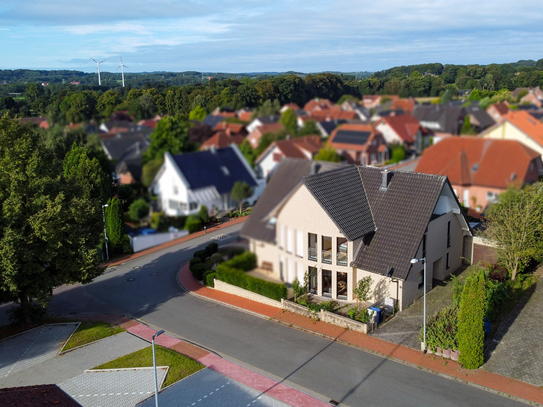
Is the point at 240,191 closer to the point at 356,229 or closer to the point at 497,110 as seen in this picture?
the point at 356,229

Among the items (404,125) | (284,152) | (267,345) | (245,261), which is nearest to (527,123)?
(404,125)

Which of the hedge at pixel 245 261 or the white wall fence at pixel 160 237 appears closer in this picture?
the white wall fence at pixel 160 237

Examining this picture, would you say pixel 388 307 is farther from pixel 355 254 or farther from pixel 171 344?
pixel 171 344

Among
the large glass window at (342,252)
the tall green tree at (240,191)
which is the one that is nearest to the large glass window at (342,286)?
the large glass window at (342,252)

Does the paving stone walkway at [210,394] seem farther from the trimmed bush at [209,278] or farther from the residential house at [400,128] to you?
the residential house at [400,128]

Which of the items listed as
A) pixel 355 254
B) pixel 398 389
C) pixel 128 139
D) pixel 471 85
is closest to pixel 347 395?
pixel 398 389

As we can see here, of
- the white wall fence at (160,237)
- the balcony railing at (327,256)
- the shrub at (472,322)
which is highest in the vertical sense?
the white wall fence at (160,237)

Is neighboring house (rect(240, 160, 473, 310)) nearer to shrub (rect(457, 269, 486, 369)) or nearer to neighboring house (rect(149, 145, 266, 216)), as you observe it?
neighboring house (rect(149, 145, 266, 216))

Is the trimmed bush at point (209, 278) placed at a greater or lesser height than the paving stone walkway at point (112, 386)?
greater
